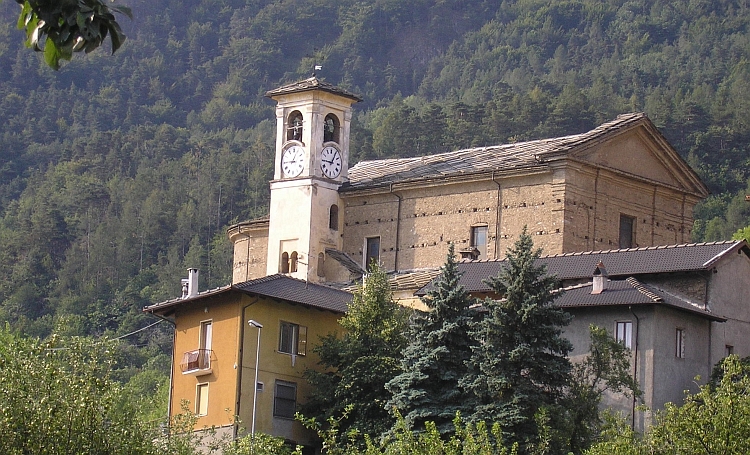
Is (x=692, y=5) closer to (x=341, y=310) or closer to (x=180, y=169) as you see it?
(x=180, y=169)

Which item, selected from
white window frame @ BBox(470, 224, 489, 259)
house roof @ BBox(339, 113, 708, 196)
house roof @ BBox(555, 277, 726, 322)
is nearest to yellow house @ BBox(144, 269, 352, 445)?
house roof @ BBox(555, 277, 726, 322)

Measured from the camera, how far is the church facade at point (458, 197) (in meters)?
51.2

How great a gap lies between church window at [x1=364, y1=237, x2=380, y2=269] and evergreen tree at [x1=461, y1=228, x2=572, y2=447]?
17671 mm

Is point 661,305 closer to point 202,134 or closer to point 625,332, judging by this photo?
point 625,332

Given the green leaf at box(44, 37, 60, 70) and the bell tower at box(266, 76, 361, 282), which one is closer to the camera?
the green leaf at box(44, 37, 60, 70)

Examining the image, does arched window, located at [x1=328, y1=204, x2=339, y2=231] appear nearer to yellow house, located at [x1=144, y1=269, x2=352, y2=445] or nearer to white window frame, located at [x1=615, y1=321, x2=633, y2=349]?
yellow house, located at [x1=144, y1=269, x2=352, y2=445]

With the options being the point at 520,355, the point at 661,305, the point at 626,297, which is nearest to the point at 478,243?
the point at 626,297

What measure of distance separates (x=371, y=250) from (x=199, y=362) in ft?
45.4

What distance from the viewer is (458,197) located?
53.4 meters

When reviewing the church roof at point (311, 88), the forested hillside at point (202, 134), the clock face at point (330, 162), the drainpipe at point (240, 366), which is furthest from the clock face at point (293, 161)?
the drainpipe at point (240, 366)

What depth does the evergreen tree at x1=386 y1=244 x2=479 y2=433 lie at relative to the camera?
36.9 metres

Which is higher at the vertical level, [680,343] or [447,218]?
[447,218]

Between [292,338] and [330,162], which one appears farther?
[330,162]

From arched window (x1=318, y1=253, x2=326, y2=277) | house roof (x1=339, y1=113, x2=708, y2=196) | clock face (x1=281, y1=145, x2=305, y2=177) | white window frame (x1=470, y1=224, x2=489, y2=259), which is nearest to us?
house roof (x1=339, y1=113, x2=708, y2=196)
